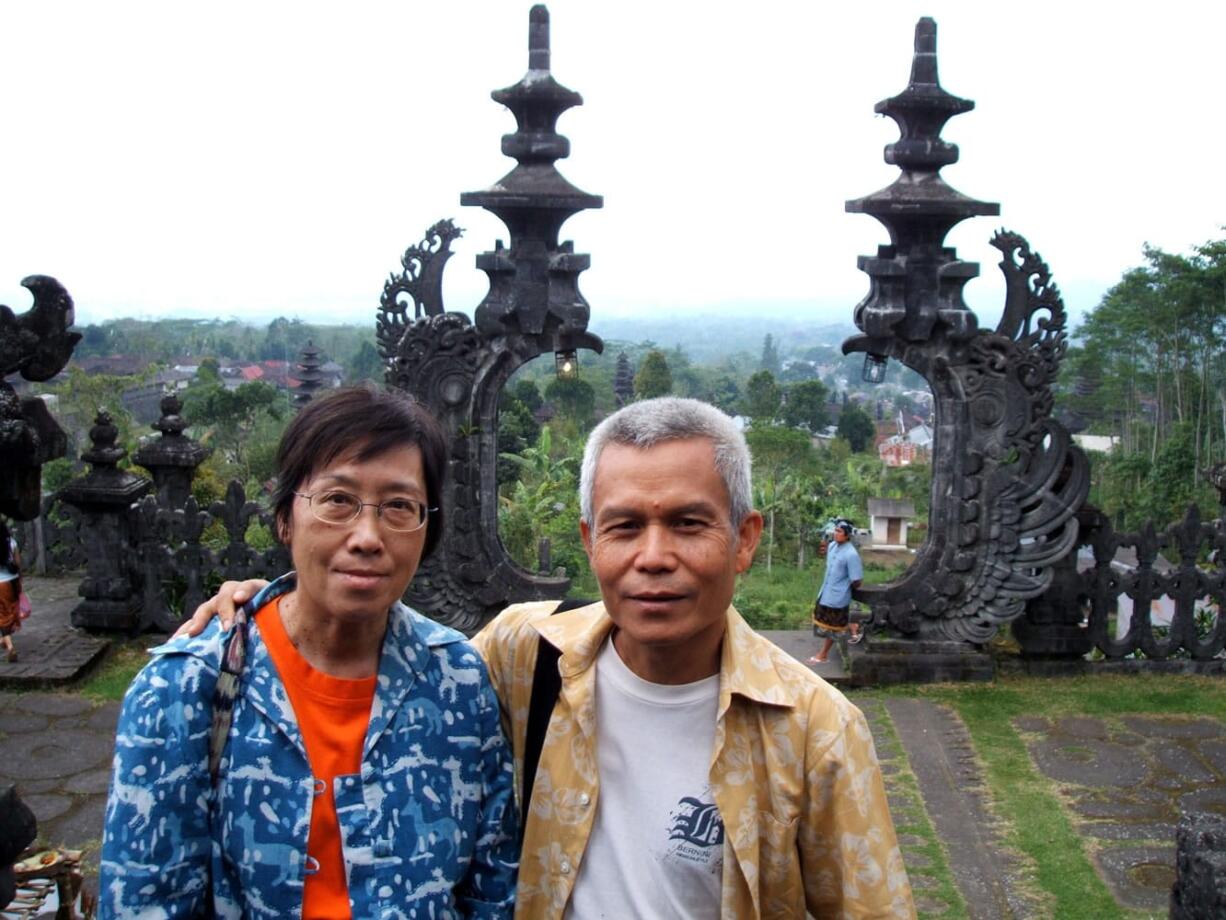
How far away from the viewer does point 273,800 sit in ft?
6.27

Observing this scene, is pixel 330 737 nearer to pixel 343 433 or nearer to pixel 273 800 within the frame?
pixel 273 800

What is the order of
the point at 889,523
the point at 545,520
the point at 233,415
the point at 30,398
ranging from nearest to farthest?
the point at 30,398, the point at 545,520, the point at 889,523, the point at 233,415

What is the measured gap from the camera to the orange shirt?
6.34 ft

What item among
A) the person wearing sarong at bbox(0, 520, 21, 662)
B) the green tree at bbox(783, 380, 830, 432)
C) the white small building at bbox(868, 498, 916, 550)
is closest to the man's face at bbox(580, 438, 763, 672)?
the person wearing sarong at bbox(0, 520, 21, 662)

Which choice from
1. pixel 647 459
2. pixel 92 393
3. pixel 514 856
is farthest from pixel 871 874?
pixel 92 393

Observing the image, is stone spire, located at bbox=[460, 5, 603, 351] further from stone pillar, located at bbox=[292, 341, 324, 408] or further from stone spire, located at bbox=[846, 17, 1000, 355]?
stone pillar, located at bbox=[292, 341, 324, 408]

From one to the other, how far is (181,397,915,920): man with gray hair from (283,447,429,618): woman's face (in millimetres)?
196

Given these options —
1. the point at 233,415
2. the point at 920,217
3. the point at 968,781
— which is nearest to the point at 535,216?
the point at 920,217

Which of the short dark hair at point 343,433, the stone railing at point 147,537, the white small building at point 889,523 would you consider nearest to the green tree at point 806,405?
the white small building at point 889,523

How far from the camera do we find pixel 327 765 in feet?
6.39

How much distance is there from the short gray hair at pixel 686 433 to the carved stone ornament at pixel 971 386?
5.62m

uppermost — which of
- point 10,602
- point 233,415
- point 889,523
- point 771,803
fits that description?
point 771,803

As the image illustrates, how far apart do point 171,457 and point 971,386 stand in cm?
528

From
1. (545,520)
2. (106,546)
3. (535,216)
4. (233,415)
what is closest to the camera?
(535,216)
